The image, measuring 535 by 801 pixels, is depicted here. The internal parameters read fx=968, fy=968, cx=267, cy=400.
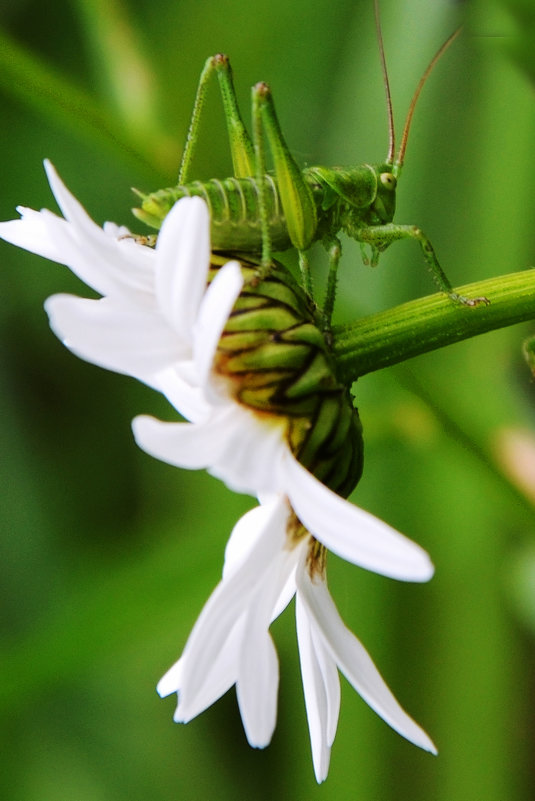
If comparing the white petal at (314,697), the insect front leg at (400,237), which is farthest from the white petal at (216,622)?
the insect front leg at (400,237)

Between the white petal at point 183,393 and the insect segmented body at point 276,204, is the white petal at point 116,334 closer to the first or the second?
the white petal at point 183,393

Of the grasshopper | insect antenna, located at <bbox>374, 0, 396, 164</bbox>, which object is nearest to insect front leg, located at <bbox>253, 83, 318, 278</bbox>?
the grasshopper

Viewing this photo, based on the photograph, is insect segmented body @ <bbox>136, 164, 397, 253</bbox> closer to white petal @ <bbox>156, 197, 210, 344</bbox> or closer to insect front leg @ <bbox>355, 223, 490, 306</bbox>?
insect front leg @ <bbox>355, 223, 490, 306</bbox>

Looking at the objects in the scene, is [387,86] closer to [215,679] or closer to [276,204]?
[276,204]

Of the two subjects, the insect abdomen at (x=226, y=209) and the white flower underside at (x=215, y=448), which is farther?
the insect abdomen at (x=226, y=209)

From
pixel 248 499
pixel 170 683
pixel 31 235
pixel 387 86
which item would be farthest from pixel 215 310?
pixel 248 499

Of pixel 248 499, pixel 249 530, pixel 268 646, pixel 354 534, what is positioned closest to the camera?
pixel 354 534

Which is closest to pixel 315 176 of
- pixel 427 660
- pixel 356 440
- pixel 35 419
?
pixel 356 440
